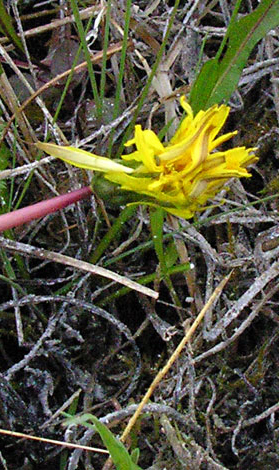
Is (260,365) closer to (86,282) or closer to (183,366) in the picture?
(183,366)

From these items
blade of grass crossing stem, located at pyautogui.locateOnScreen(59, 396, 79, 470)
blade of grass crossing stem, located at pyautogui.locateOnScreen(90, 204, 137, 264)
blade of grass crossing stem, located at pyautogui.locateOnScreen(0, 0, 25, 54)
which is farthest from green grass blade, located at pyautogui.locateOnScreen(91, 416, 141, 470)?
blade of grass crossing stem, located at pyautogui.locateOnScreen(0, 0, 25, 54)

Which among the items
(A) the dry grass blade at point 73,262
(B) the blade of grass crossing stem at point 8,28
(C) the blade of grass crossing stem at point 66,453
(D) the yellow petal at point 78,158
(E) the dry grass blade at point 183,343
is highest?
(B) the blade of grass crossing stem at point 8,28

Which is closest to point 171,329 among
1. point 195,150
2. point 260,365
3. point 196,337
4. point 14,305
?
point 196,337

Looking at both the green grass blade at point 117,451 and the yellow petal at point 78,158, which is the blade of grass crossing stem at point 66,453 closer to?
the green grass blade at point 117,451

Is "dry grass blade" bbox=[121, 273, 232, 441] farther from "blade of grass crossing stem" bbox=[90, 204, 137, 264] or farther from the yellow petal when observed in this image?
the yellow petal

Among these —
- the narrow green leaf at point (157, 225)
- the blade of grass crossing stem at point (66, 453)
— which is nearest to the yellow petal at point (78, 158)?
the narrow green leaf at point (157, 225)

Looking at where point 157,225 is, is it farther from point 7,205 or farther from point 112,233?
point 7,205

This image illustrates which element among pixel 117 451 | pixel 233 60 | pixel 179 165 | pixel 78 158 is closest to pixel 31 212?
pixel 78 158
